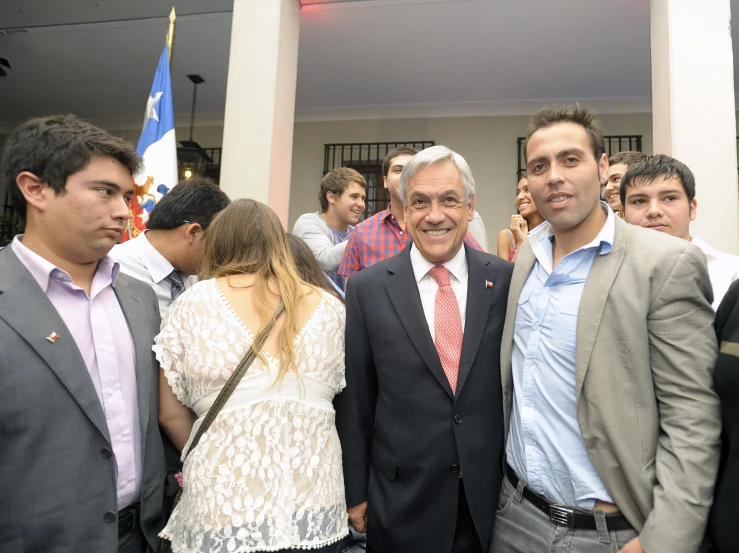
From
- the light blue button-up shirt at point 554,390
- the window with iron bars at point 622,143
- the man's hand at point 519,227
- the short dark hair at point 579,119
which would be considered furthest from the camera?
the window with iron bars at point 622,143

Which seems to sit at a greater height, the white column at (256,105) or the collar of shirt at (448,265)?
the white column at (256,105)

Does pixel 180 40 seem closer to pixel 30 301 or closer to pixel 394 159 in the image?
pixel 394 159

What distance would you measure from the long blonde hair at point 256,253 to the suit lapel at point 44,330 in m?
0.43

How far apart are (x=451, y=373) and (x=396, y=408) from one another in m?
0.21

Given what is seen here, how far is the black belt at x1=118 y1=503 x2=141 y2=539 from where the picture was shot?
4.27 feet

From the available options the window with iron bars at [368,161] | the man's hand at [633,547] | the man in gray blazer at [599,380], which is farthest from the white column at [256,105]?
the window with iron bars at [368,161]

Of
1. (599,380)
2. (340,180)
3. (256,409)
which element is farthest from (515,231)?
(256,409)

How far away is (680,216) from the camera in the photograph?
209 cm

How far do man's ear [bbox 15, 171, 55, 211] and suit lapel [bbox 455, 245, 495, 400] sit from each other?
124 cm

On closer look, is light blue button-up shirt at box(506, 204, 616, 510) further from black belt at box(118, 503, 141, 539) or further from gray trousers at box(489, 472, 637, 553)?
black belt at box(118, 503, 141, 539)

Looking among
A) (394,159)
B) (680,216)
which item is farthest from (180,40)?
(680,216)

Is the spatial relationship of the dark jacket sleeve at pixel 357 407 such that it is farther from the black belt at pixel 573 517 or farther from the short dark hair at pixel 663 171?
the short dark hair at pixel 663 171

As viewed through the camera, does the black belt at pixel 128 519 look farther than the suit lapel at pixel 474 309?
No

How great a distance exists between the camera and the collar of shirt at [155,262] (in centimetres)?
208
